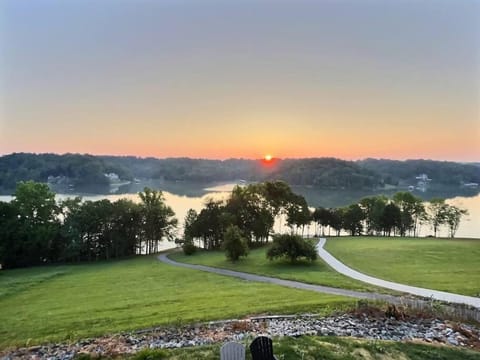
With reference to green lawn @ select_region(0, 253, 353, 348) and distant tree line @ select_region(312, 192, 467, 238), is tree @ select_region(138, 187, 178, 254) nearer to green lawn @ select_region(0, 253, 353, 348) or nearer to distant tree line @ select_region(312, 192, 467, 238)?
green lawn @ select_region(0, 253, 353, 348)

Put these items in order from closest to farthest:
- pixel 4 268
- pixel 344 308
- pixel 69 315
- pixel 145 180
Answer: pixel 344 308, pixel 69 315, pixel 4 268, pixel 145 180

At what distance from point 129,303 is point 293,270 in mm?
10080

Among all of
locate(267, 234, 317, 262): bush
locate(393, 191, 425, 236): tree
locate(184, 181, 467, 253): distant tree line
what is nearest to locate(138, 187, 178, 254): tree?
locate(184, 181, 467, 253): distant tree line

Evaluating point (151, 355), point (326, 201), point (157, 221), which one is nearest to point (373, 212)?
point (326, 201)

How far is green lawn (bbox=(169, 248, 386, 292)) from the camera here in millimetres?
16453

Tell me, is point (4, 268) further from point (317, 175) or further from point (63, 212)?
point (317, 175)

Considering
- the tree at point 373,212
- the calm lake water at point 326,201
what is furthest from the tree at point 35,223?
the tree at point 373,212

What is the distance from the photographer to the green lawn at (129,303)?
10984 mm

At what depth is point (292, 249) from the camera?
2367cm

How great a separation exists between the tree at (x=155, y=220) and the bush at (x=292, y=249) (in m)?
19.3

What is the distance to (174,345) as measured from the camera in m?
8.23

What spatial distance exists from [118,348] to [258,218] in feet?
103

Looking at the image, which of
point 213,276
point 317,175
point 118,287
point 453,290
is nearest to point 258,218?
point 213,276

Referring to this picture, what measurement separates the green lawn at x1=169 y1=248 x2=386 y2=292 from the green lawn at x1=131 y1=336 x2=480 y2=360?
7587mm
